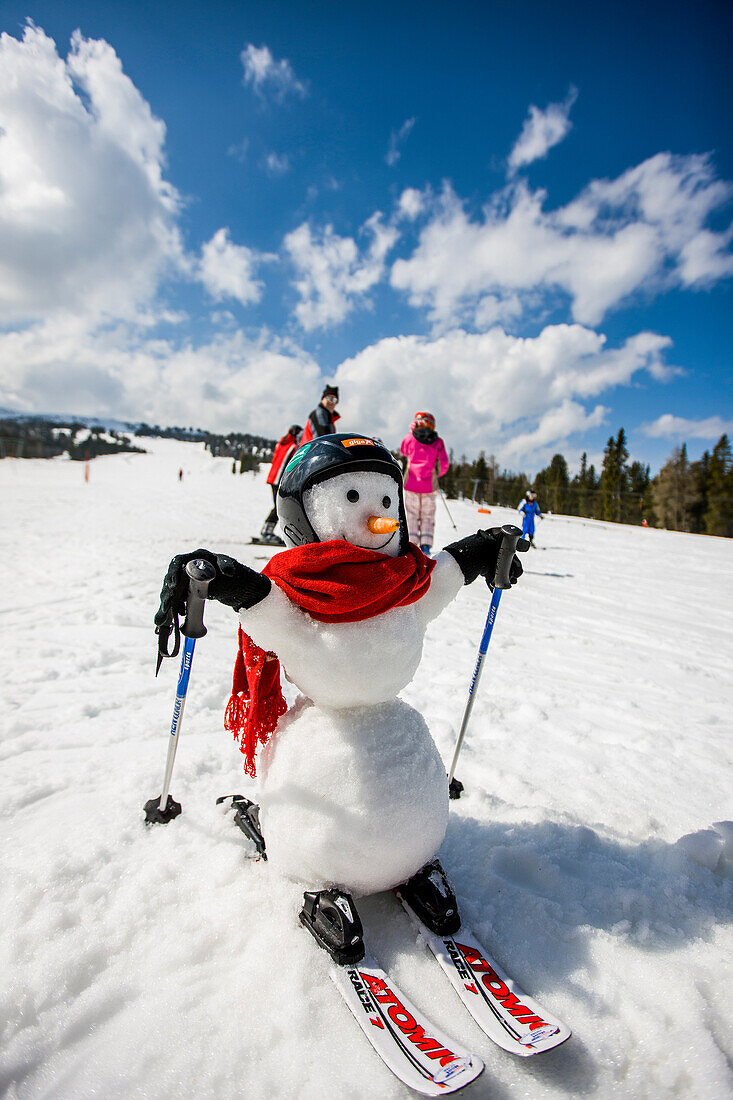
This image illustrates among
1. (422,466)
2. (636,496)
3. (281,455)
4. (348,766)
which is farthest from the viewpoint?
(636,496)

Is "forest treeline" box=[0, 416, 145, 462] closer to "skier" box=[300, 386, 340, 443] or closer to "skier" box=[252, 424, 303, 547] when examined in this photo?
"skier" box=[252, 424, 303, 547]

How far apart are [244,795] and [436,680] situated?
6.03 ft

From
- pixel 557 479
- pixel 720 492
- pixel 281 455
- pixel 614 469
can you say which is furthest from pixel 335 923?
pixel 557 479

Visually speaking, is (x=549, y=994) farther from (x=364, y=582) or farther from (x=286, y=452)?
(x=286, y=452)

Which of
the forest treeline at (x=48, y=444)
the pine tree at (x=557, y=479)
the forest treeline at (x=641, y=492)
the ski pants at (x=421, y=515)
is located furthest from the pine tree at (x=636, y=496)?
the forest treeline at (x=48, y=444)

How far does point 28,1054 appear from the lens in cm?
117

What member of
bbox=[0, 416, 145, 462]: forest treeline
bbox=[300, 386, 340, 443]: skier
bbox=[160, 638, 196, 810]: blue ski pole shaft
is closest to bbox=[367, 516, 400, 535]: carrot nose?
bbox=[160, 638, 196, 810]: blue ski pole shaft

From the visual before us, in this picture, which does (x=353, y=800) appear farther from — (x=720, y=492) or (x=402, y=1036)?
(x=720, y=492)

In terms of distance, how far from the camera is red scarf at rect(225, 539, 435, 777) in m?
1.51

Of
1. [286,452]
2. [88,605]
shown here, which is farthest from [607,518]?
[88,605]

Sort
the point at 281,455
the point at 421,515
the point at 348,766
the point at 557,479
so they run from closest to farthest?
the point at 348,766 → the point at 421,515 → the point at 281,455 → the point at 557,479

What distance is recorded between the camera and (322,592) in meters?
1.52

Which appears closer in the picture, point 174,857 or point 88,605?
point 174,857

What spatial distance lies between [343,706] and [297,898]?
0.64m
